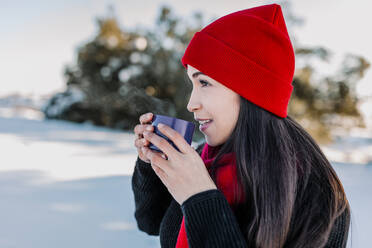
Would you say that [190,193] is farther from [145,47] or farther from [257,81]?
[145,47]

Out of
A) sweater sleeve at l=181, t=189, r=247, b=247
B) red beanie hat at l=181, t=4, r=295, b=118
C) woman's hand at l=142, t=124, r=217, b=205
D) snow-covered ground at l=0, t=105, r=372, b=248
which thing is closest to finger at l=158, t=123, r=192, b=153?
woman's hand at l=142, t=124, r=217, b=205

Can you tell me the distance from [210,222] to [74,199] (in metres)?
1.57

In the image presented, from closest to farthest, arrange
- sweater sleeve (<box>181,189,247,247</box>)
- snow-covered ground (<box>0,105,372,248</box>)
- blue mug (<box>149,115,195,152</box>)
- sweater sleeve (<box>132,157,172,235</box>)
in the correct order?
sweater sleeve (<box>181,189,247,247</box>), blue mug (<box>149,115,195,152</box>), sweater sleeve (<box>132,157,172,235</box>), snow-covered ground (<box>0,105,372,248</box>)

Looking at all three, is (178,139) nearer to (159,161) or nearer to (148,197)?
(159,161)

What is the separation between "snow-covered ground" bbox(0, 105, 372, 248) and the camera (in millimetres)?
1429

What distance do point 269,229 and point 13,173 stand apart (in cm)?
236

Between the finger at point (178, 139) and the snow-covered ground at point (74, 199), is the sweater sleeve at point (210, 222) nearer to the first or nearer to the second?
the finger at point (178, 139)

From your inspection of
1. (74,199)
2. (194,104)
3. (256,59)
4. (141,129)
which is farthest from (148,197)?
(74,199)

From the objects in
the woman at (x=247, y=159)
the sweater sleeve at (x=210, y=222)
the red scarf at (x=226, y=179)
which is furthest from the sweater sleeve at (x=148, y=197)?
the sweater sleeve at (x=210, y=222)

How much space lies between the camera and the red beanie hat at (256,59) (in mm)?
785

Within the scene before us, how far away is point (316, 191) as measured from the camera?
715mm

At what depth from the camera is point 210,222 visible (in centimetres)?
62

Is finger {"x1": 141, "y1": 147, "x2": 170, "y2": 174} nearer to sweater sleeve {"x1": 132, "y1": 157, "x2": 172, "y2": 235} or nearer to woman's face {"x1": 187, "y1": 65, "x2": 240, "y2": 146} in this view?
woman's face {"x1": 187, "y1": 65, "x2": 240, "y2": 146}

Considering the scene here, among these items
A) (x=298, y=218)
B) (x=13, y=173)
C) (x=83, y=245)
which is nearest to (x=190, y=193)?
(x=298, y=218)
